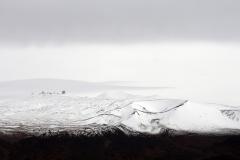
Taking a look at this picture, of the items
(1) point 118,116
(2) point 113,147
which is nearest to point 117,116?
(1) point 118,116

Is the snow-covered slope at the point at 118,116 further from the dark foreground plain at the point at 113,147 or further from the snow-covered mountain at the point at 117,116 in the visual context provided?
the dark foreground plain at the point at 113,147

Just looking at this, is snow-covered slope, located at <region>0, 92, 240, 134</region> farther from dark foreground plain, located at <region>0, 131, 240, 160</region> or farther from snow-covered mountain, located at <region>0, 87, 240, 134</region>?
dark foreground plain, located at <region>0, 131, 240, 160</region>

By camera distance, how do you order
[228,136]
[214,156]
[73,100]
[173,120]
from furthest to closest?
[73,100], [173,120], [228,136], [214,156]

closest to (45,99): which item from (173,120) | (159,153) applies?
(173,120)

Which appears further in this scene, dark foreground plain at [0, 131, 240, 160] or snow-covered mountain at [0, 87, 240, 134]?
snow-covered mountain at [0, 87, 240, 134]

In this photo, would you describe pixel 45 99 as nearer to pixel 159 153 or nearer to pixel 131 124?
pixel 131 124

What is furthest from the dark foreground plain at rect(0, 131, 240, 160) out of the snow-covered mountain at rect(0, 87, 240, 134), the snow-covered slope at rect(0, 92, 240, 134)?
the snow-covered slope at rect(0, 92, 240, 134)

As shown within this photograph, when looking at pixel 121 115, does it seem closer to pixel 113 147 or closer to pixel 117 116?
pixel 117 116
